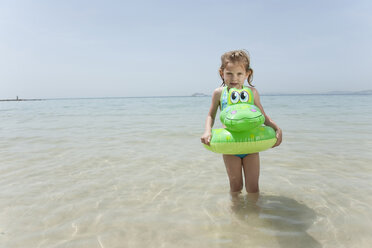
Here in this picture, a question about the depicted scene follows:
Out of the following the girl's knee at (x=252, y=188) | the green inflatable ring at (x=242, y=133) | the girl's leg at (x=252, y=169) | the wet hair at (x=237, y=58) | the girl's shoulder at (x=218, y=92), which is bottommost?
the girl's knee at (x=252, y=188)

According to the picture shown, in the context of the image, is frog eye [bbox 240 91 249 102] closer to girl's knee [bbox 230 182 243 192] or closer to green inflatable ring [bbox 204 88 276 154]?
green inflatable ring [bbox 204 88 276 154]

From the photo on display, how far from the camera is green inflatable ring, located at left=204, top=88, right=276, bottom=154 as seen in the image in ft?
7.22

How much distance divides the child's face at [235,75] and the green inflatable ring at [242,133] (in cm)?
33

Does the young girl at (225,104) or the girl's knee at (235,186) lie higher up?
the young girl at (225,104)

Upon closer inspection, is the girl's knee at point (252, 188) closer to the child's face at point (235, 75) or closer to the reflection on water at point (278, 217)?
the reflection on water at point (278, 217)

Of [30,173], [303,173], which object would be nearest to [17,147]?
[30,173]

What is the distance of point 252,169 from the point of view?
2.72 metres

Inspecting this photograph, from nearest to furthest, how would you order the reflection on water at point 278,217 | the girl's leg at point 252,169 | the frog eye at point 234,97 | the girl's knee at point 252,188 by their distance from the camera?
the reflection on water at point 278,217 → the frog eye at point 234,97 → the girl's leg at point 252,169 → the girl's knee at point 252,188

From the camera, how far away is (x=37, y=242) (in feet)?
7.10

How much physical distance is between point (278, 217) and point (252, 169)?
0.52 metres

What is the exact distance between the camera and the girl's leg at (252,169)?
269cm

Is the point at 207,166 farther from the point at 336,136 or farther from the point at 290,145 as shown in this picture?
the point at 336,136

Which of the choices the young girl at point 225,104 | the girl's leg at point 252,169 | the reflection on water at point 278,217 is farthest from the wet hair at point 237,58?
the reflection on water at point 278,217

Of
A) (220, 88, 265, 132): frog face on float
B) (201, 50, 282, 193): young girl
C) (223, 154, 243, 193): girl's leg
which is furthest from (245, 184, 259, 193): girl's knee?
(220, 88, 265, 132): frog face on float
